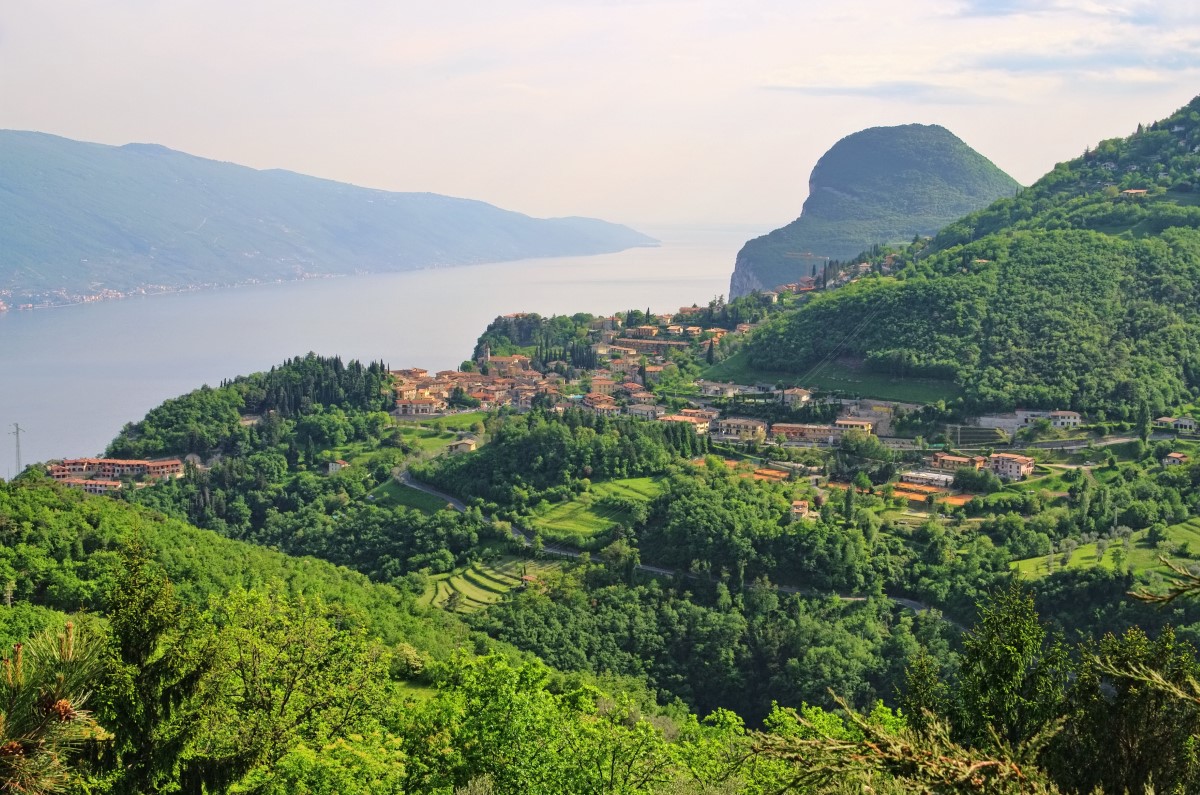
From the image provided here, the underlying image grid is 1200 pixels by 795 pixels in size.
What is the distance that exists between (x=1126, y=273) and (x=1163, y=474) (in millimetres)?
13373

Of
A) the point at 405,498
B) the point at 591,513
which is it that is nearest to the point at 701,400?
the point at 405,498

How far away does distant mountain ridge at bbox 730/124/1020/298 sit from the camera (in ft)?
308

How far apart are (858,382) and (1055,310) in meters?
7.05

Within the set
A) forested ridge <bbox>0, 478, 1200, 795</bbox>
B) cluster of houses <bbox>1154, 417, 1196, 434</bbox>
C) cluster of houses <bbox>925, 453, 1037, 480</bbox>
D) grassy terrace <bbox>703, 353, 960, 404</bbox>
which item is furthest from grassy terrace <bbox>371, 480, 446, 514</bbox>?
cluster of houses <bbox>1154, 417, 1196, 434</bbox>

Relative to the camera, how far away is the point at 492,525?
97.9ft

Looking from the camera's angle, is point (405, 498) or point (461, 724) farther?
point (405, 498)

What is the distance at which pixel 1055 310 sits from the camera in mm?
38469

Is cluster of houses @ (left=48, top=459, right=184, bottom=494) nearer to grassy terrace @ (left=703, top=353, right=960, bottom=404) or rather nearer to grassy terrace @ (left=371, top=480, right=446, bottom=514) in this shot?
grassy terrace @ (left=371, top=480, right=446, bottom=514)

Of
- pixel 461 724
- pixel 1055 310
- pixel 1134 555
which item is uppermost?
pixel 1055 310

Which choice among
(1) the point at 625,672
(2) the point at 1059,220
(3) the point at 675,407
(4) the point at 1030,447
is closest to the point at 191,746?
(1) the point at 625,672

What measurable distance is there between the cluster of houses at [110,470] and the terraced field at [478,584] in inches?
572

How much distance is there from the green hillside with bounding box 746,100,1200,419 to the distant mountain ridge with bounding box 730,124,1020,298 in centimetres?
4138

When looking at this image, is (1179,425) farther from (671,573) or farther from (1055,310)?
(671,573)

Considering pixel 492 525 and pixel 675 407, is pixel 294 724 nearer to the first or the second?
pixel 492 525
